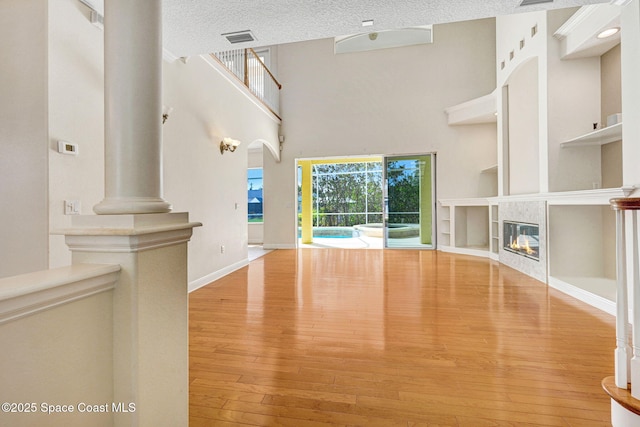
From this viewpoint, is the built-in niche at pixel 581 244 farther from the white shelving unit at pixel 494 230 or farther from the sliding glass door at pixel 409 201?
the sliding glass door at pixel 409 201

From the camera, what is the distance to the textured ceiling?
272cm

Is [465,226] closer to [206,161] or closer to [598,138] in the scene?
[598,138]

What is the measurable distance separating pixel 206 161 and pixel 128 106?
3.36 m

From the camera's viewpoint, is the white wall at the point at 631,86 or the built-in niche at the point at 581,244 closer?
the white wall at the point at 631,86

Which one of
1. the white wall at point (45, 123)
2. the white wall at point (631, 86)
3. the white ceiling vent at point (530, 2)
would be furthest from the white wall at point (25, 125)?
the white wall at point (631, 86)

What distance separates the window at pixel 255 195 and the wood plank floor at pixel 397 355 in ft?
20.1

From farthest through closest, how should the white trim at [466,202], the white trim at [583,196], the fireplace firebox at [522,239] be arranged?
the white trim at [466,202] → the fireplace firebox at [522,239] → the white trim at [583,196]

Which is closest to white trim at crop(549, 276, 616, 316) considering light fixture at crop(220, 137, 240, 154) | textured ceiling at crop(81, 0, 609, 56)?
textured ceiling at crop(81, 0, 609, 56)

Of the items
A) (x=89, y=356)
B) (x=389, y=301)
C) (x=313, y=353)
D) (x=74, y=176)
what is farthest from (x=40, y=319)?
(x=389, y=301)

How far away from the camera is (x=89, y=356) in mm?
1036

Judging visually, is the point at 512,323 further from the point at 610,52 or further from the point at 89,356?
the point at 610,52

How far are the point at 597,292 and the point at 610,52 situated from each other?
2.94 meters

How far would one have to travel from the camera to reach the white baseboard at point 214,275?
405cm

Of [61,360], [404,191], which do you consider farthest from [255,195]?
[61,360]
